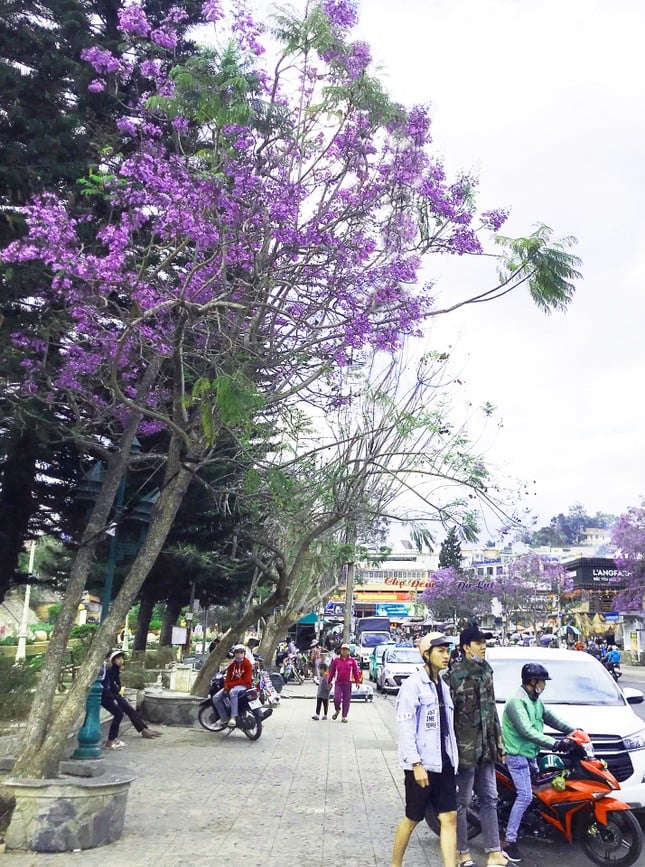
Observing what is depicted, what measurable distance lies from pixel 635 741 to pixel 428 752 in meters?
3.14

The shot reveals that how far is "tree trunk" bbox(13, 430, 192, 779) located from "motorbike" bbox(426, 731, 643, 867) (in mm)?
3217

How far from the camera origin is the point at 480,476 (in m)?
11.0

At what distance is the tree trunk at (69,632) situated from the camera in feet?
25.1

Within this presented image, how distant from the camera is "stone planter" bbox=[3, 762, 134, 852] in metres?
6.82

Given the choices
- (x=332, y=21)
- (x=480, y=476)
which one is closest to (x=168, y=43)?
(x=332, y=21)

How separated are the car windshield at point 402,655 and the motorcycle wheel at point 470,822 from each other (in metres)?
24.0

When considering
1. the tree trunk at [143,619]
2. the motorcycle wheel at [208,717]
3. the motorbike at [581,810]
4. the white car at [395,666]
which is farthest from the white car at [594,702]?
the white car at [395,666]

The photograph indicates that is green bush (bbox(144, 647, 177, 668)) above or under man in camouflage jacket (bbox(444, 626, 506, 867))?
above

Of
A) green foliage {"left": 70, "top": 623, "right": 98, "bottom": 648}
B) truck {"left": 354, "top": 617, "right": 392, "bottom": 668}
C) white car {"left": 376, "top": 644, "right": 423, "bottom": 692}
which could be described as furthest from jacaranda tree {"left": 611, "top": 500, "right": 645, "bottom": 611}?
green foliage {"left": 70, "top": 623, "right": 98, "bottom": 648}

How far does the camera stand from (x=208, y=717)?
607 inches

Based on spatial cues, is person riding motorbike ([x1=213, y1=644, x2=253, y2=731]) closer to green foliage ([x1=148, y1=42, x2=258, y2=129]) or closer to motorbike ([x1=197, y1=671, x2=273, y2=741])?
motorbike ([x1=197, y1=671, x2=273, y2=741])

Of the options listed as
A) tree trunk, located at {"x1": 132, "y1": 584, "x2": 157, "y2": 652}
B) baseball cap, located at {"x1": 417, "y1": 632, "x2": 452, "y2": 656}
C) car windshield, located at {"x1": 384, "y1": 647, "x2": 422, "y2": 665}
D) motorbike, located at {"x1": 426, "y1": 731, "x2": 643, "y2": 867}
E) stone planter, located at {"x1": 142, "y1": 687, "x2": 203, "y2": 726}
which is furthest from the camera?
car windshield, located at {"x1": 384, "y1": 647, "x2": 422, "y2": 665}

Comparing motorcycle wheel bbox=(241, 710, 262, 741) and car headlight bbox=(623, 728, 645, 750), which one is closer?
car headlight bbox=(623, 728, 645, 750)

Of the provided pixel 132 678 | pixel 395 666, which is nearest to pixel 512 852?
pixel 132 678
